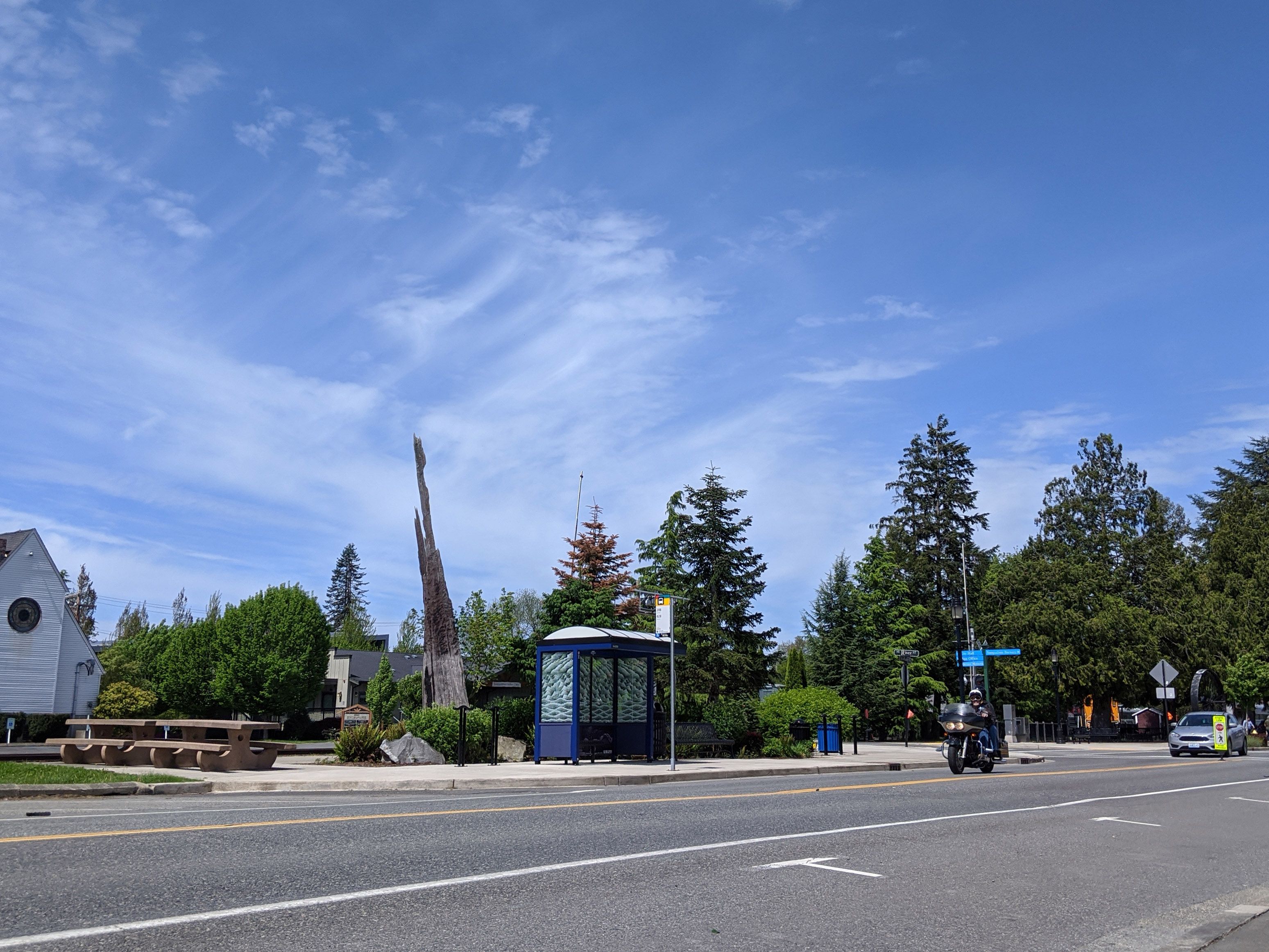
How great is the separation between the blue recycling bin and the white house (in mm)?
38278

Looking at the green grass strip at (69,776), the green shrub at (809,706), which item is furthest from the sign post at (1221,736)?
the green grass strip at (69,776)

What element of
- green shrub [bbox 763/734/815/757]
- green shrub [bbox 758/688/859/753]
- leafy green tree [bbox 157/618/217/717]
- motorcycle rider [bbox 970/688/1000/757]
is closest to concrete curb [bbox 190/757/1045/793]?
motorcycle rider [bbox 970/688/1000/757]

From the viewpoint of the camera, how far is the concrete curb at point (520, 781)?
14727 millimetres

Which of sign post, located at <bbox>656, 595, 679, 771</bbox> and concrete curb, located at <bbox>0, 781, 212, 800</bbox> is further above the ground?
sign post, located at <bbox>656, 595, 679, 771</bbox>

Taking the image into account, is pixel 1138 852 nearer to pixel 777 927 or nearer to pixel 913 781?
pixel 777 927

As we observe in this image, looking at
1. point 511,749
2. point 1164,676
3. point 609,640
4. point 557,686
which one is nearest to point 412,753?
point 511,749

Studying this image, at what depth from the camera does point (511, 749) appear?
23391 mm

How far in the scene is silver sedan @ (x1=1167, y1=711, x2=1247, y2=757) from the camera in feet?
111

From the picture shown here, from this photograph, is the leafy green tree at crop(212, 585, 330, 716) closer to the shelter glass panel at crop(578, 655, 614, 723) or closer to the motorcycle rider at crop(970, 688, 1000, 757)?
the shelter glass panel at crop(578, 655, 614, 723)

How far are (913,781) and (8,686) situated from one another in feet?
148

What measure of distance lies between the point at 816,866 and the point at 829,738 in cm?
2219

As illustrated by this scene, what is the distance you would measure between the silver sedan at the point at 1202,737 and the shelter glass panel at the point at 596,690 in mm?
22498

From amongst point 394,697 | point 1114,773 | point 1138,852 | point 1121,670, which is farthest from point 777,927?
point 1121,670

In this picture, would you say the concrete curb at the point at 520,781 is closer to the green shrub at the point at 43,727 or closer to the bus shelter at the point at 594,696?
the bus shelter at the point at 594,696
